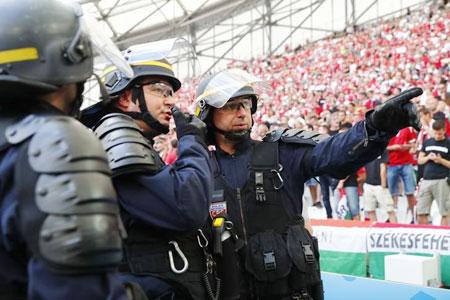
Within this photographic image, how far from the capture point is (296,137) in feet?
10.5

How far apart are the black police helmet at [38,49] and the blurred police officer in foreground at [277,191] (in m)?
1.37

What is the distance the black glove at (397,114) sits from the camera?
2.60 metres

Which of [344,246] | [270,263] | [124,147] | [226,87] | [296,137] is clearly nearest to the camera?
[124,147]

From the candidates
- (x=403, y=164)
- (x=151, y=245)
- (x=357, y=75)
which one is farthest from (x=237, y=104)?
(x=357, y=75)

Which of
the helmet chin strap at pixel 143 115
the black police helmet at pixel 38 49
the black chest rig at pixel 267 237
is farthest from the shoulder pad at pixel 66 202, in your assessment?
the black chest rig at pixel 267 237

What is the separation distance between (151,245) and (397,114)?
1234 mm

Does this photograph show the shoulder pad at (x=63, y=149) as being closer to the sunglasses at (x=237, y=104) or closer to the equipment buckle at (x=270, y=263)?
the equipment buckle at (x=270, y=263)

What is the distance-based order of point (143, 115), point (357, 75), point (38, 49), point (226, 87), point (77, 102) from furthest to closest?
point (357, 75) < point (226, 87) < point (143, 115) < point (77, 102) < point (38, 49)

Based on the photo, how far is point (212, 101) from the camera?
3.29 meters

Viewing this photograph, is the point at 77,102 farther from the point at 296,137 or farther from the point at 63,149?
the point at 296,137

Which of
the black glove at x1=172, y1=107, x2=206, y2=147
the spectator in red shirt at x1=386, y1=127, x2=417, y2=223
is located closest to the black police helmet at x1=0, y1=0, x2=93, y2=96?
the black glove at x1=172, y1=107, x2=206, y2=147

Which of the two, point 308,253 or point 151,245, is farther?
point 308,253

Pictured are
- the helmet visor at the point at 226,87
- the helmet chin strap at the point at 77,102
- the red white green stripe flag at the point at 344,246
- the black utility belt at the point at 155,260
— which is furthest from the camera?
the red white green stripe flag at the point at 344,246

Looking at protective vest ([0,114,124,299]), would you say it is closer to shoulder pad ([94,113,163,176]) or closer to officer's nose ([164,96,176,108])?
shoulder pad ([94,113,163,176])
